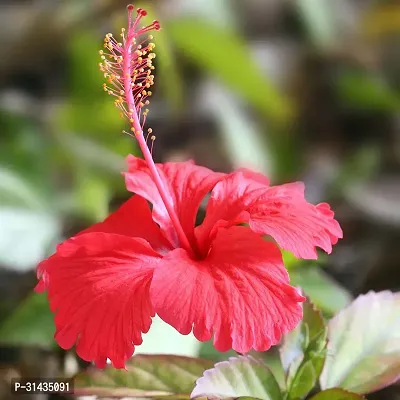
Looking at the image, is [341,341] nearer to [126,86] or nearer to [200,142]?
[126,86]

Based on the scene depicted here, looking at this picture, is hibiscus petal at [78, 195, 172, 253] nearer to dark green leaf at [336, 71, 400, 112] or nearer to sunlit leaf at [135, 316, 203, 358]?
sunlit leaf at [135, 316, 203, 358]

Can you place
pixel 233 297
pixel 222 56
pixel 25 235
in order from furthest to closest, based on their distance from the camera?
pixel 222 56 → pixel 25 235 → pixel 233 297

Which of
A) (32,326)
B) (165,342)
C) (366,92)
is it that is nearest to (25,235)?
(32,326)

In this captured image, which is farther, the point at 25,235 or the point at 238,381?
the point at 25,235

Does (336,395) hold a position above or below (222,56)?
below

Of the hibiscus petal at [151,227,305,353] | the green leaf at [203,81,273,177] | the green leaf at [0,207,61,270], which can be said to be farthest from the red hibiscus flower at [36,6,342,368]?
the green leaf at [203,81,273,177]

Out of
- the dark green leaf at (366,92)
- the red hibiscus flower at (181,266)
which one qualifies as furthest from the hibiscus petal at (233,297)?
the dark green leaf at (366,92)

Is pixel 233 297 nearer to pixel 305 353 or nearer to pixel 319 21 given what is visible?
pixel 305 353
